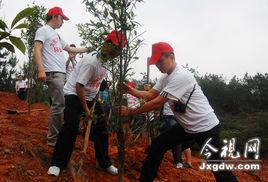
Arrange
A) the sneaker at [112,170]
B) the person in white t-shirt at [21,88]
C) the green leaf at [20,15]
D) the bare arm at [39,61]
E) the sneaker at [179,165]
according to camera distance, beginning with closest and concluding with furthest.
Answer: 1. the green leaf at [20,15]
2. the bare arm at [39,61]
3. the sneaker at [112,170]
4. the sneaker at [179,165]
5. the person in white t-shirt at [21,88]

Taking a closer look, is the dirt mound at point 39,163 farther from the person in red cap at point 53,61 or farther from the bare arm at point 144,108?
the bare arm at point 144,108

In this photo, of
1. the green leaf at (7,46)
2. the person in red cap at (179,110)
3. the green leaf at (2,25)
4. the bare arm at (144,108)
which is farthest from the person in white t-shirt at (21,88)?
the green leaf at (2,25)

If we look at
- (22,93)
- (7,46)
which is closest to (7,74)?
(22,93)

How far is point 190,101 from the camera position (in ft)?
14.2

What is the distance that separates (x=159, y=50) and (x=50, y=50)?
1544 mm

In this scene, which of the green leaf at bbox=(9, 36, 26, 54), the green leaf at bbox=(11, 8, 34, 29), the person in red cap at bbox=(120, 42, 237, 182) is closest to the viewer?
the green leaf at bbox=(11, 8, 34, 29)

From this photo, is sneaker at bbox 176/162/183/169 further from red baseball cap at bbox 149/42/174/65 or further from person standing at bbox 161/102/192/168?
red baseball cap at bbox 149/42/174/65

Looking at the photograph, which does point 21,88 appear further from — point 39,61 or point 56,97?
point 39,61

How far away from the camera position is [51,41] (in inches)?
203

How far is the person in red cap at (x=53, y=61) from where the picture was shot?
16.2 ft

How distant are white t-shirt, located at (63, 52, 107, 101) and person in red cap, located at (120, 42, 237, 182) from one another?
1.35 feet

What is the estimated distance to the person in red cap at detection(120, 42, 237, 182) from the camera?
13.8ft

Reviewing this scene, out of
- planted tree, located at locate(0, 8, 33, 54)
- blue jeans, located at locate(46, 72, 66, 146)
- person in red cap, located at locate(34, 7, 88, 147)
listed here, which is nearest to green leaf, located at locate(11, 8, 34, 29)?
planted tree, located at locate(0, 8, 33, 54)

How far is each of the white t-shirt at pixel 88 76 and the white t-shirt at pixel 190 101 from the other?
777 mm
